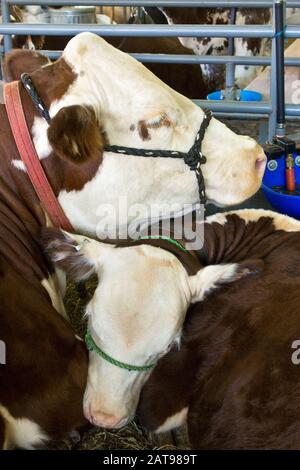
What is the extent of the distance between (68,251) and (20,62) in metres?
0.71

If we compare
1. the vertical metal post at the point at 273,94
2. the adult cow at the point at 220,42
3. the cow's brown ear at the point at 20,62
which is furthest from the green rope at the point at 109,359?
the adult cow at the point at 220,42

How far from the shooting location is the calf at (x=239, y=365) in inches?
63.5

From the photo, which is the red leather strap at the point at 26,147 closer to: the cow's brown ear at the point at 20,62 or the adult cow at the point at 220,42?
the cow's brown ear at the point at 20,62

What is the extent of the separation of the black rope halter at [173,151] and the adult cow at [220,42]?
323cm

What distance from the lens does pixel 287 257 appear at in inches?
76.5

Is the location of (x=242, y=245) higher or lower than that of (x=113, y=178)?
lower

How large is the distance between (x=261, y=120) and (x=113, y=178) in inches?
61.4

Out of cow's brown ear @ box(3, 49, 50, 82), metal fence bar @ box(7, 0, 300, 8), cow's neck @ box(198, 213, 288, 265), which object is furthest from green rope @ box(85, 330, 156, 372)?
metal fence bar @ box(7, 0, 300, 8)

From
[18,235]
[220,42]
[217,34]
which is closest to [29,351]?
[18,235]

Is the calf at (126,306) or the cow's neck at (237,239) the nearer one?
the calf at (126,306)

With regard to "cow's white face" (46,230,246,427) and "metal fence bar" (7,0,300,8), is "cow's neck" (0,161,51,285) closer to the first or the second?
"cow's white face" (46,230,246,427)
